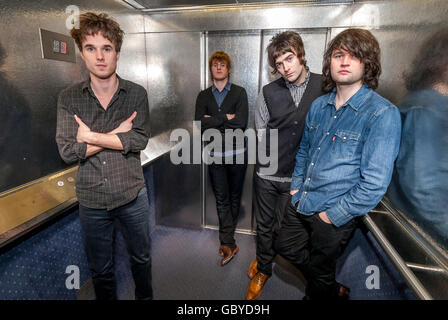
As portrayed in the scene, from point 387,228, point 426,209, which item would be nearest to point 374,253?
point 387,228

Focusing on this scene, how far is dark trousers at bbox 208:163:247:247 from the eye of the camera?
2.46m

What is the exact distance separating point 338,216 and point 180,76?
2201mm

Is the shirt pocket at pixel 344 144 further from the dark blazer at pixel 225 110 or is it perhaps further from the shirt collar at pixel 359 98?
the dark blazer at pixel 225 110

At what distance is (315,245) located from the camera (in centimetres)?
143

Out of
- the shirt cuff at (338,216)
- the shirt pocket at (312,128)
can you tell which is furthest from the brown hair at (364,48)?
the shirt cuff at (338,216)

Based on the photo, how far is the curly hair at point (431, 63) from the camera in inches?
44.2

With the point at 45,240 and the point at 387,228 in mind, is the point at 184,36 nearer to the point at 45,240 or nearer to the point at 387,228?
the point at 45,240

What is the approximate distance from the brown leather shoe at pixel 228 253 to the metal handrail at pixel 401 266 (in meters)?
1.35

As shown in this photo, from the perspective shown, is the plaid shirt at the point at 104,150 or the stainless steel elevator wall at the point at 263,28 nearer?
→ the plaid shirt at the point at 104,150

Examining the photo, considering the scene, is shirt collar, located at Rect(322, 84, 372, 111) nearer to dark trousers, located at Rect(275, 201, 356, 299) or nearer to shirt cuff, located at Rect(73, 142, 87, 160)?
dark trousers, located at Rect(275, 201, 356, 299)

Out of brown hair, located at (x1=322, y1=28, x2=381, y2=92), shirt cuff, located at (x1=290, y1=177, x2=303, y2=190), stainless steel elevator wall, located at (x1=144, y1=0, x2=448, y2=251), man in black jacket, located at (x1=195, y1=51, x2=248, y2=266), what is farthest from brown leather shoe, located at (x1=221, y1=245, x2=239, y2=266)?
brown hair, located at (x1=322, y1=28, x2=381, y2=92)

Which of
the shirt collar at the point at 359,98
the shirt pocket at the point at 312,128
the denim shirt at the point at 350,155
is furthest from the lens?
the shirt pocket at the point at 312,128

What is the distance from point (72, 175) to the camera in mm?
1811

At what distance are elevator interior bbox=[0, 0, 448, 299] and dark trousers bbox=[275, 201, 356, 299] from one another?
0.27 meters
